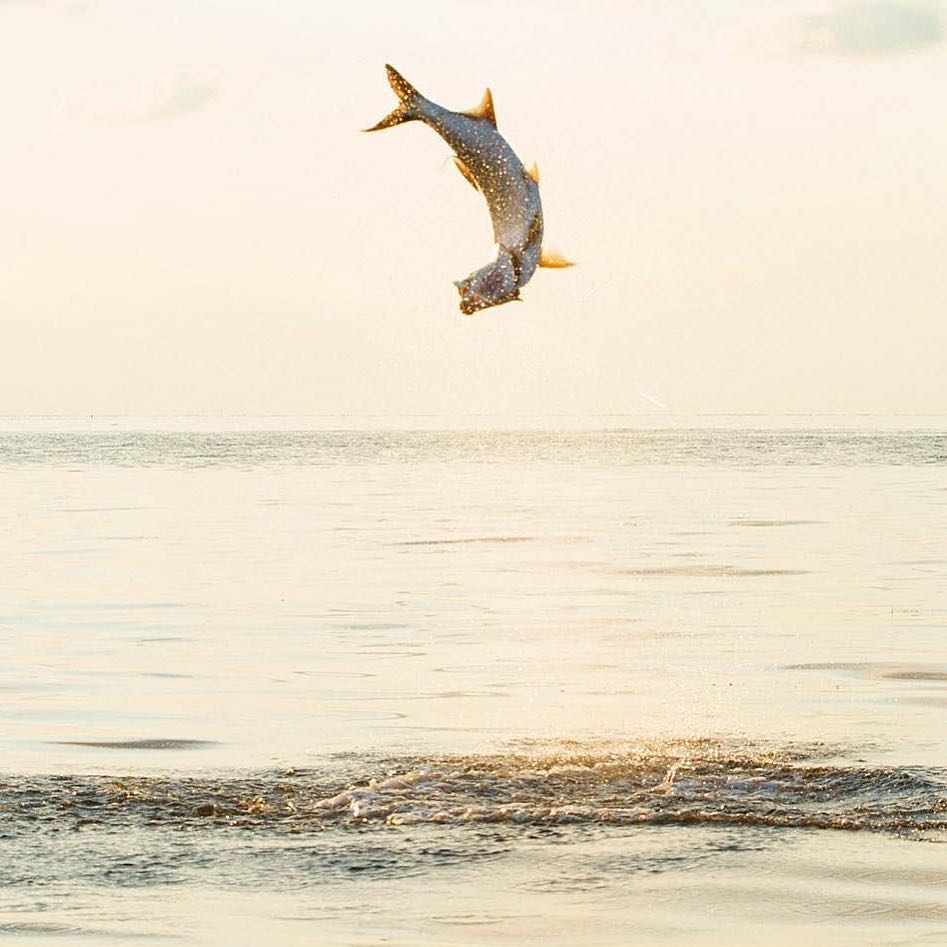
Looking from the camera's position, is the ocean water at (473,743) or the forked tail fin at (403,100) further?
the ocean water at (473,743)

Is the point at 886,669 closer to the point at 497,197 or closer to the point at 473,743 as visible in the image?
the point at 473,743

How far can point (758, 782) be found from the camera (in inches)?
616

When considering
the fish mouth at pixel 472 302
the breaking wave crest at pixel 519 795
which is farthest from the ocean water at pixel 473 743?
the fish mouth at pixel 472 302

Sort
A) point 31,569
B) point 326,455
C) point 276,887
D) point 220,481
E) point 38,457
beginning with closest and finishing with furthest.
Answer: point 276,887 < point 31,569 < point 220,481 < point 38,457 < point 326,455

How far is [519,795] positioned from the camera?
49.7 ft

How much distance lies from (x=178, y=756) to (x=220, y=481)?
59742 mm

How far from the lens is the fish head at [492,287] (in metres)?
8.64

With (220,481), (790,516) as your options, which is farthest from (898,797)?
(220,481)

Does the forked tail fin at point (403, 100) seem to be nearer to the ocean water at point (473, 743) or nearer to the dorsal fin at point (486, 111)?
the dorsal fin at point (486, 111)

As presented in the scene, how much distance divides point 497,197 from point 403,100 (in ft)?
2.56

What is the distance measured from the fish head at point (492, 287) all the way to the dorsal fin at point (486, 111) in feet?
2.15

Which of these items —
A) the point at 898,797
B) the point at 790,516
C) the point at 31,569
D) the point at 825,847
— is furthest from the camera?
the point at 790,516

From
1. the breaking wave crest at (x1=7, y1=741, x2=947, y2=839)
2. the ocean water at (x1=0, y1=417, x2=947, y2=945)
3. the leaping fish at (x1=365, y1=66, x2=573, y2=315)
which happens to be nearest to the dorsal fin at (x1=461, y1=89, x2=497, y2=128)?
the leaping fish at (x1=365, y1=66, x2=573, y2=315)

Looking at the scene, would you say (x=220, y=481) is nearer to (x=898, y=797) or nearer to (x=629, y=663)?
(x=629, y=663)
